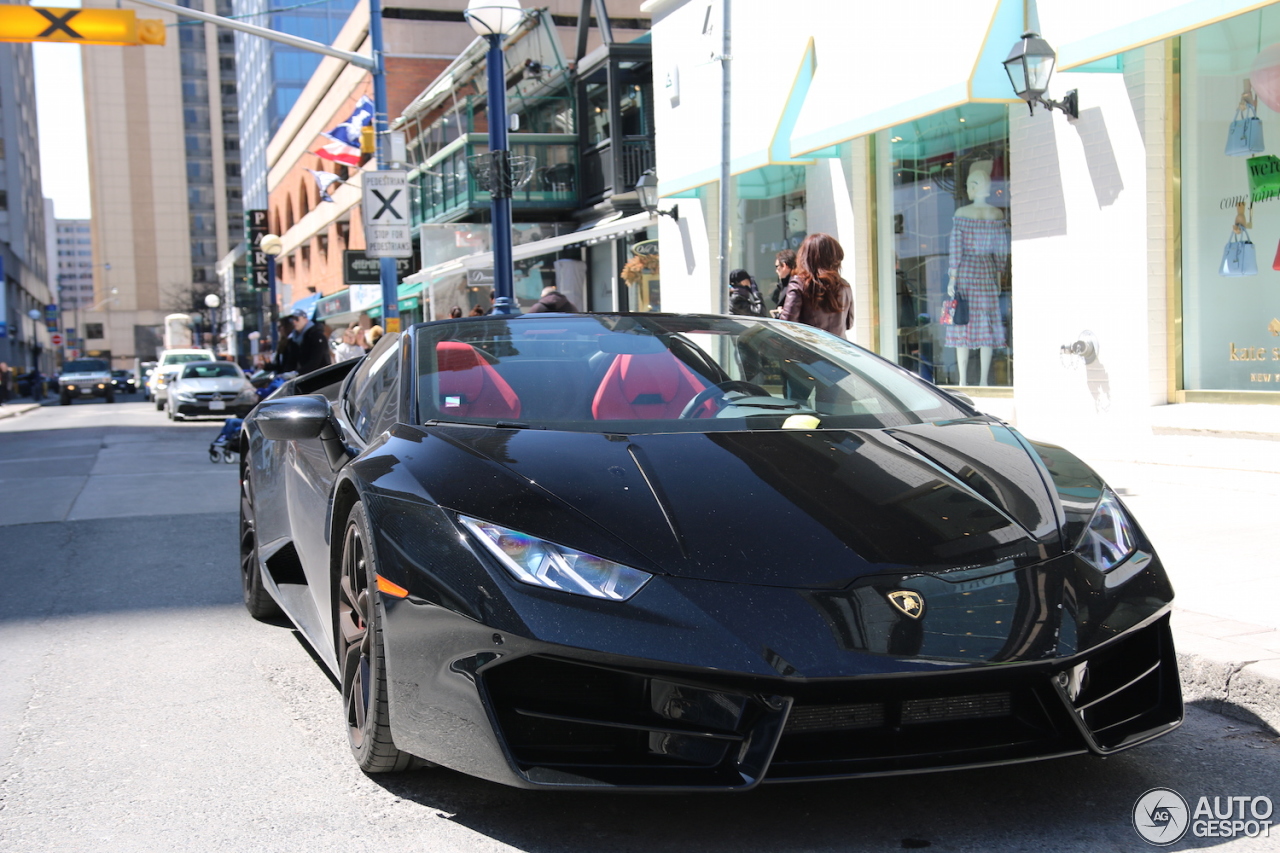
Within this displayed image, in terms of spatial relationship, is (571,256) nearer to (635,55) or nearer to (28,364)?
(635,55)

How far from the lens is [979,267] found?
11.5 meters

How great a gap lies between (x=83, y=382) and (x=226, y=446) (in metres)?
36.7

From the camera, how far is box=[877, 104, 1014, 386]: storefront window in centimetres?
1124

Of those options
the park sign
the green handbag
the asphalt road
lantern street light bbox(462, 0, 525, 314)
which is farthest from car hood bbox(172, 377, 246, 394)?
the asphalt road

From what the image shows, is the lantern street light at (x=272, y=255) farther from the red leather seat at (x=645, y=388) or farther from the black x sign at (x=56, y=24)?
the red leather seat at (x=645, y=388)

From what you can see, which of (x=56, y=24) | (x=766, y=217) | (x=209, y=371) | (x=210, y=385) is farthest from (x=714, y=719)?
(x=209, y=371)

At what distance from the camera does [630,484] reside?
2.90 meters

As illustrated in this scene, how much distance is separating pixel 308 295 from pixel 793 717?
5621 cm

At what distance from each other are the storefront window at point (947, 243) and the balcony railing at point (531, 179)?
11.8 m

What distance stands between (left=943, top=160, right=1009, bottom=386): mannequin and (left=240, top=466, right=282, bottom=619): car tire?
789cm

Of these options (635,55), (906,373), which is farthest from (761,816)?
(635,55)

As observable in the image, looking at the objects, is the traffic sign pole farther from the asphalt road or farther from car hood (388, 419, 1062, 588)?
car hood (388, 419, 1062, 588)

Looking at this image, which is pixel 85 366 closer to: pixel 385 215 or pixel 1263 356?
pixel 385 215

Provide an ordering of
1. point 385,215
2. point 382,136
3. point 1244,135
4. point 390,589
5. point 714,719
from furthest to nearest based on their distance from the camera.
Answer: point 382,136 < point 385,215 < point 1244,135 < point 390,589 < point 714,719
